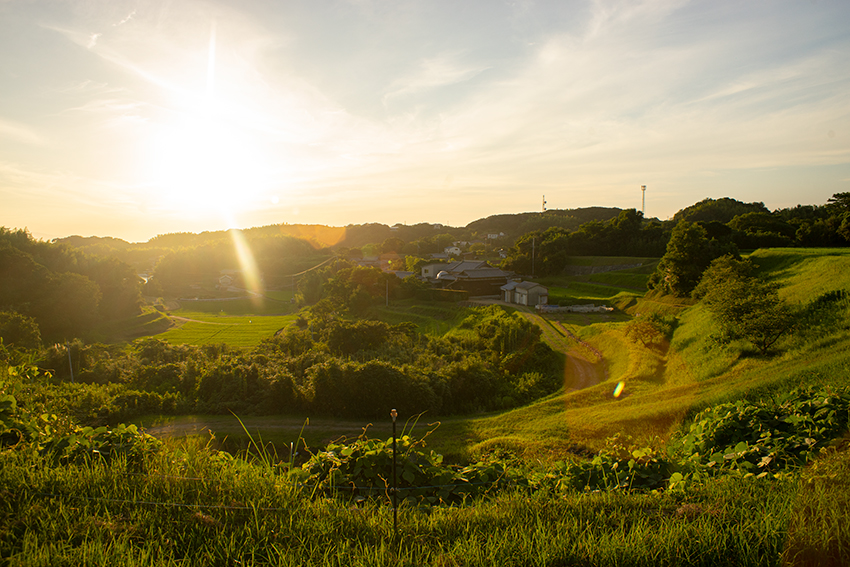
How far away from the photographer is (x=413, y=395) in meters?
15.9

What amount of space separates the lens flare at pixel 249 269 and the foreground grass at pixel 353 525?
53.0 metres

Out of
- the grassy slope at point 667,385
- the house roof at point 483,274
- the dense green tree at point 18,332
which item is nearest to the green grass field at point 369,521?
the grassy slope at point 667,385

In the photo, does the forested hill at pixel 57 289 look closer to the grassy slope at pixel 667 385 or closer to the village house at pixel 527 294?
the grassy slope at pixel 667 385

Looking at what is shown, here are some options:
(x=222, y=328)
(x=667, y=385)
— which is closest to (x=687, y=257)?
(x=667, y=385)

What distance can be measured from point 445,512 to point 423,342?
22.1 m

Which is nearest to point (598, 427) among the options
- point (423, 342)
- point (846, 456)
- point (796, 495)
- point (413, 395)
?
point (413, 395)

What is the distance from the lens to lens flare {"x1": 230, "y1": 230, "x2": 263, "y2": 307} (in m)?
62.7

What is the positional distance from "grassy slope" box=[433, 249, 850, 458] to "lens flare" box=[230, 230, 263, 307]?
150ft

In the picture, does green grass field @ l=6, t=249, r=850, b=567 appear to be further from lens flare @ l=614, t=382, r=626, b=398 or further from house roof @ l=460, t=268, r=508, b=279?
house roof @ l=460, t=268, r=508, b=279

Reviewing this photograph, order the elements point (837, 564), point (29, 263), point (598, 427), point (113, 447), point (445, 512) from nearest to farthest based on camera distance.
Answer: point (837, 564) < point (445, 512) < point (113, 447) < point (598, 427) < point (29, 263)

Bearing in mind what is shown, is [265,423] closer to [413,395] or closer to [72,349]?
[413,395]

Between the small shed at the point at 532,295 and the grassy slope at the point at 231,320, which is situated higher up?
the small shed at the point at 532,295

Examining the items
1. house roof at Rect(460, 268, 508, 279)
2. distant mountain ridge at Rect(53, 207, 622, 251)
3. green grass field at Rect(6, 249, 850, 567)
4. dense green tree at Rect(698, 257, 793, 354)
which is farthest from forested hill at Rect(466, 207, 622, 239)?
green grass field at Rect(6, 249, 850, 567)

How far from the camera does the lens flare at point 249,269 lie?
62.7m
